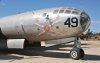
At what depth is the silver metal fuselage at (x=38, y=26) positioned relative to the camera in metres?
16.8

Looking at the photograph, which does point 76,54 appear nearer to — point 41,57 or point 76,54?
point 76,54

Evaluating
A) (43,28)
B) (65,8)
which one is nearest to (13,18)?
(43,28)

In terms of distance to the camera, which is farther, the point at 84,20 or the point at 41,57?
the point at 41,57

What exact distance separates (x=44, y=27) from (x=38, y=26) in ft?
2.17

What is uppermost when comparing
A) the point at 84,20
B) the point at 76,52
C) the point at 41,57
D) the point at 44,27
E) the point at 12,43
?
the point at 84,20

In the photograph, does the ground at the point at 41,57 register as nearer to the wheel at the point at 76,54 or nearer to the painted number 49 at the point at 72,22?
the wheel at the point at 76,54

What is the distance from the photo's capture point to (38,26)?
18375 mm

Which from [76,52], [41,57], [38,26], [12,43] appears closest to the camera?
[76,52]

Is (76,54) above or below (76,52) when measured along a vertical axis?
below

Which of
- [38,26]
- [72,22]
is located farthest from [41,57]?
[72,22]

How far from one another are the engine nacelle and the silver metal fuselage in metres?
0.45

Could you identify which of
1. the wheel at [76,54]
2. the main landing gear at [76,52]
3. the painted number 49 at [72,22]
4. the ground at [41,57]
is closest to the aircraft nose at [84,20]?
the painted number 49 at [72,22]

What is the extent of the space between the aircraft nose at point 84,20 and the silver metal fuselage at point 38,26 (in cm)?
22

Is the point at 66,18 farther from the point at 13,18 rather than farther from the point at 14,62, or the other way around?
the point at 13,18
